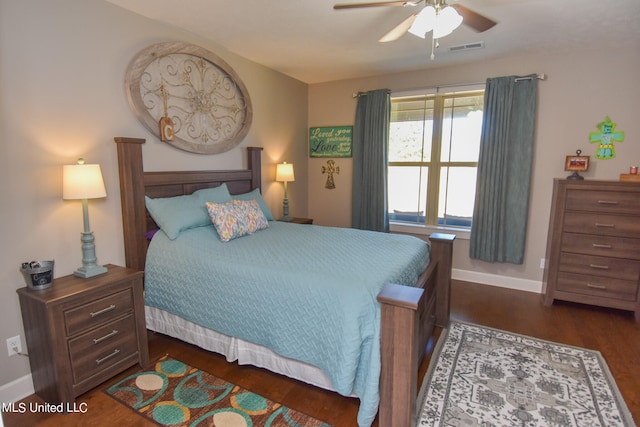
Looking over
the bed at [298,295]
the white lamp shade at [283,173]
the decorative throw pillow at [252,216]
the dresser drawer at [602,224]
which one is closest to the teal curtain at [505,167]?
the dresser drawer at [602,224]

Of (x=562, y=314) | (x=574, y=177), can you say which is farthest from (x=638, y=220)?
(x=562, y=314)

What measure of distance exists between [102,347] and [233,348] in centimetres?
77

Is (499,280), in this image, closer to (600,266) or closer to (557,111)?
(600,266)

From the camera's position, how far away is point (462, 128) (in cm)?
383

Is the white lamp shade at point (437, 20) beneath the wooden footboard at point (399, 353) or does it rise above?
above

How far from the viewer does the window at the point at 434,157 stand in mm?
3820

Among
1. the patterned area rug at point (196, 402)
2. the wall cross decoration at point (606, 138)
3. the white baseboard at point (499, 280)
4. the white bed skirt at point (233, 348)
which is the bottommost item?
the patterned area rug at point (196, 402)

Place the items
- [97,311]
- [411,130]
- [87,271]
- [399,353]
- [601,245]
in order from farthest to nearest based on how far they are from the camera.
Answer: [411,130] < [601,245] < [87,271] < [97,311] < [399,353]

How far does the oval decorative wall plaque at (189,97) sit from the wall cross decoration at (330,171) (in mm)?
1392

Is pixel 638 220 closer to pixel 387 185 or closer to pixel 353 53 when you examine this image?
pixel 387 185

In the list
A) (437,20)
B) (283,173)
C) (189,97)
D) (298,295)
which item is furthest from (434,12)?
(283,173)

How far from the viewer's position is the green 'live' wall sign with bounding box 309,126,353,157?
445 centimetres

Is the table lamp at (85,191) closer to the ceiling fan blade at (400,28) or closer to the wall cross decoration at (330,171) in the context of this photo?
the ceiling fan blade at (400,28)

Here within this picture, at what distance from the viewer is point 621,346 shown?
2531 mm
